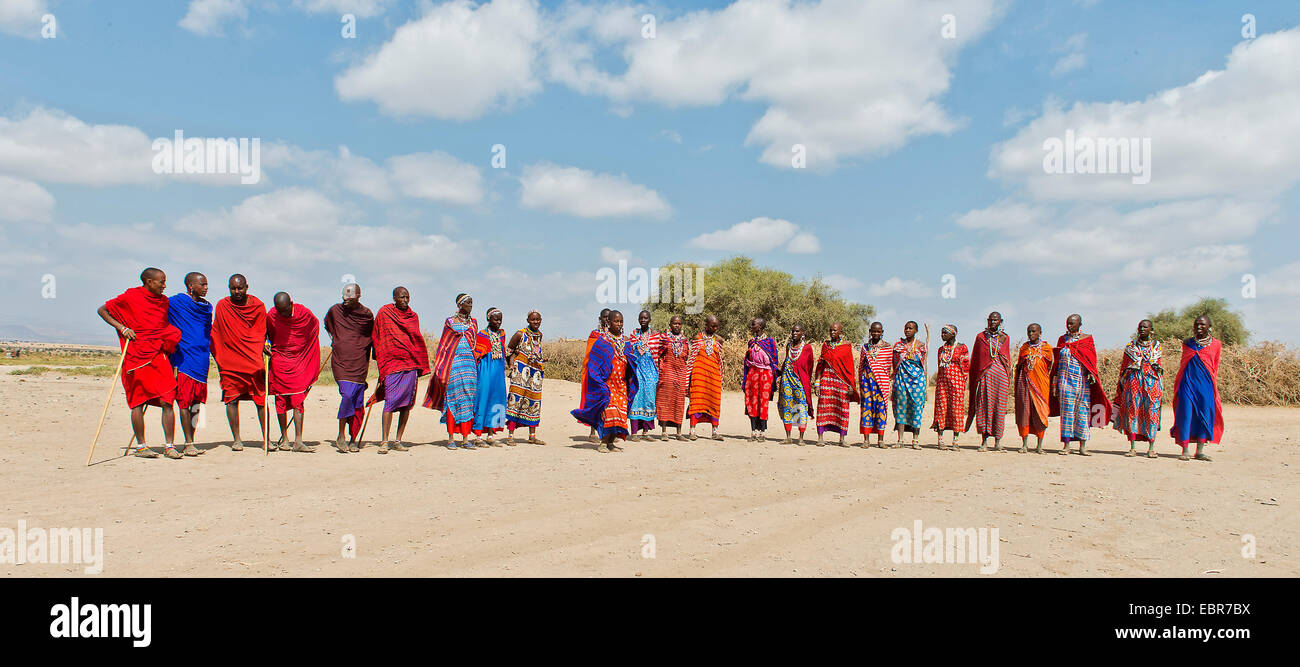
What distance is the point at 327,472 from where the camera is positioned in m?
8.79

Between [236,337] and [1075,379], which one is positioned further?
[1075,379]

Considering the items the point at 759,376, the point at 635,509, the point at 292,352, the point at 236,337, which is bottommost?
the point at 635,509

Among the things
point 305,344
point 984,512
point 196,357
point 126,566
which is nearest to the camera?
point 126,566

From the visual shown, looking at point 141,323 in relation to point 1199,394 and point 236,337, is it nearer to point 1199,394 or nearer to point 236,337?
point 236,337

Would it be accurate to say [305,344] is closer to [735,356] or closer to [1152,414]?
[1152,414]

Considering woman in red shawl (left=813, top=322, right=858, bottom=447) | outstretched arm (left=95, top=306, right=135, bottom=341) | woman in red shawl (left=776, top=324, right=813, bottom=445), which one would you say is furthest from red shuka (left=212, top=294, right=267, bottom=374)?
woman in red shawl (left=813, top=322, right=858, bottom=447)

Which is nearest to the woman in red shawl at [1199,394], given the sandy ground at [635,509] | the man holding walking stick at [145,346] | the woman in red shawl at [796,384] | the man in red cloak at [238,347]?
the sandy ground at [635,509]

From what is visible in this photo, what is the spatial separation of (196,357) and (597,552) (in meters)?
6.87

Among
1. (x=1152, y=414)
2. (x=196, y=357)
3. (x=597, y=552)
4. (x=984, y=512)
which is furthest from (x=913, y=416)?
(x=196, y=357)

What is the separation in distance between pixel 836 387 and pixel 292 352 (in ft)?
27.7

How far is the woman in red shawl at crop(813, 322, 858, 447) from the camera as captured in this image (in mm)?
12562

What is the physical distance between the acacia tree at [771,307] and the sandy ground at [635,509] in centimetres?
2567

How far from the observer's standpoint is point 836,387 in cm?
1265

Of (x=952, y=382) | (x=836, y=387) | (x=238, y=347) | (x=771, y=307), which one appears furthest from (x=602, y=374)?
(x=771, y=307)
